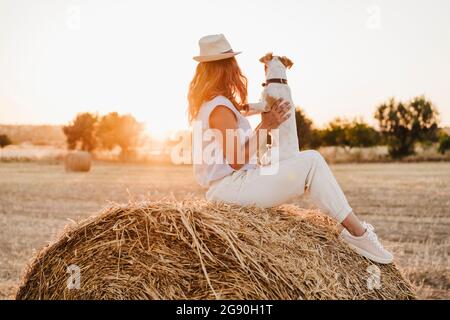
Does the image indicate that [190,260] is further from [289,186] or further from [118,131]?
[118,131]

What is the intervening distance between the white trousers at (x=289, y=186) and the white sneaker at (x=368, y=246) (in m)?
0.21

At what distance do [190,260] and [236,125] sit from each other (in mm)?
1053

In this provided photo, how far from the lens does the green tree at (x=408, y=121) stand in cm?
4581

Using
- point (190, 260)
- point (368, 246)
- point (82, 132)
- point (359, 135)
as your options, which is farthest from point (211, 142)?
point (82, 132)

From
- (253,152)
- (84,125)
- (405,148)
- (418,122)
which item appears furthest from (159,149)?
(253,152)

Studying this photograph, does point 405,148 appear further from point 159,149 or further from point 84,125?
point 84,125

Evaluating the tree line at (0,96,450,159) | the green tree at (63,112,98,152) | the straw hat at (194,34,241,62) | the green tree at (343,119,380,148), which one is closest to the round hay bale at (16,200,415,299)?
the straw hat at (194,34,241,62)

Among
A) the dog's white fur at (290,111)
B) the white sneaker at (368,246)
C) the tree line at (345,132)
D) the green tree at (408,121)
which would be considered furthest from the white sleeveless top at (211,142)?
the green tree at (408,121)

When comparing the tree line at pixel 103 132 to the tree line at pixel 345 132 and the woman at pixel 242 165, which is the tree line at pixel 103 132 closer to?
the tree line at pixel 345 132

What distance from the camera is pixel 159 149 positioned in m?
35.2

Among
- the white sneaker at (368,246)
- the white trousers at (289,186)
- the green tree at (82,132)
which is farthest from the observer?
the green tree at (82,132)

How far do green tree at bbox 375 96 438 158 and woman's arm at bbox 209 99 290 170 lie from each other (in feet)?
139

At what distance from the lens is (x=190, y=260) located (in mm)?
3033
